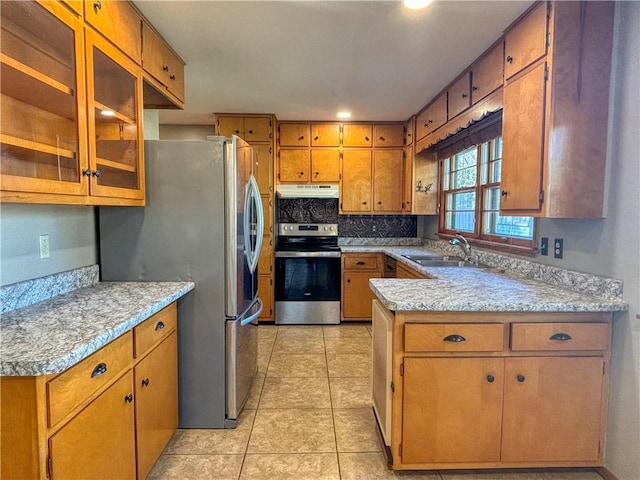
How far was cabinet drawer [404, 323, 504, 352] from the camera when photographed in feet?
5.62

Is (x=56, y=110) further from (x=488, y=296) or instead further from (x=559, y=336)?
(x=559, y=336)

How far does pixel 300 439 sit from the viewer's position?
2.11m

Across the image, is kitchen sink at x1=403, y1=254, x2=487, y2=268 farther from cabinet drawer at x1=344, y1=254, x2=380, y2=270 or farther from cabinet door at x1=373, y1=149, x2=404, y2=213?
cabinet door at x1=373, y1=149, x2=404, y2=213

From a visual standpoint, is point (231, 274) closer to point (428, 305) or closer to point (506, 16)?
point (428, 305)

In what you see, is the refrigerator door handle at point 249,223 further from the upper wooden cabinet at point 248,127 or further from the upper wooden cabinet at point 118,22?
the upper wooden cabinet at point 248,127

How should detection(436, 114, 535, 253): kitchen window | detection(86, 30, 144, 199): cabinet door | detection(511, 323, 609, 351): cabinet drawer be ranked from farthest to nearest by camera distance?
1. detection(436, 114, 535, 253): kitchen window
2. detection(511, 323, 609, 351): cabinet drawer
3. detection(86, 30, 144, 199): cabinet door

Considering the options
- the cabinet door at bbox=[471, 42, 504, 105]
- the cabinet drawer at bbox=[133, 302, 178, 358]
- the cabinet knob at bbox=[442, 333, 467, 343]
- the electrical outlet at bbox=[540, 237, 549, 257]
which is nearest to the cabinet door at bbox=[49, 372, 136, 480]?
the cabinet drawer at bbox=[133, 302, 178, 358]

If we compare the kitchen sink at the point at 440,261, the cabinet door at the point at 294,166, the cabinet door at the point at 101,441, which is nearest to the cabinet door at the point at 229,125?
the cabinet door at the point at 294,166

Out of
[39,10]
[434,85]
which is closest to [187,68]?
[39,10]

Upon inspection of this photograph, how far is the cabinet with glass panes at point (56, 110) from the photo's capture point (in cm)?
124

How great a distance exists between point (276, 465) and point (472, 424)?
104 centimetres

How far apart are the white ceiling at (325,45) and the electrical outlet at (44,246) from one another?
1324 mm

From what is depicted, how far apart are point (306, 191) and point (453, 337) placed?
2989 millimetres

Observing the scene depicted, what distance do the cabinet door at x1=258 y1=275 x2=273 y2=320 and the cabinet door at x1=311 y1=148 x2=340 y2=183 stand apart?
1.38 metres
